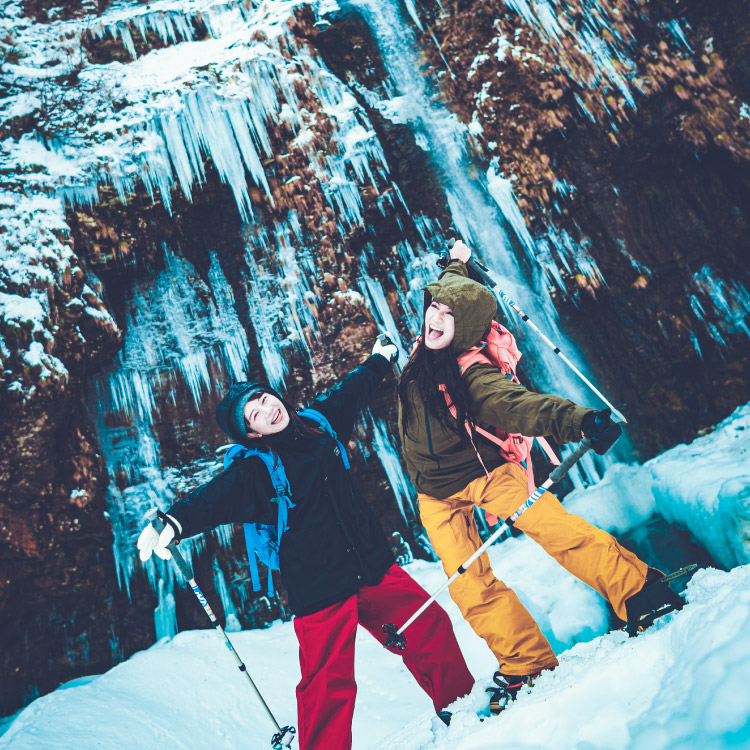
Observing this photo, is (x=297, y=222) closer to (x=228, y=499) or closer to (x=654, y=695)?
(x=228, y=499)

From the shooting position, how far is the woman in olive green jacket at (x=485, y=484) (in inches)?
80.7

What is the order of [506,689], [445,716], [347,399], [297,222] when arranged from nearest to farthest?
[506,689]
[445,716]
[347,399]
[297,222]

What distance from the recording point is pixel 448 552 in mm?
2480

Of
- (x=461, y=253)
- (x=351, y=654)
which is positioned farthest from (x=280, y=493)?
(x=461, y=253)

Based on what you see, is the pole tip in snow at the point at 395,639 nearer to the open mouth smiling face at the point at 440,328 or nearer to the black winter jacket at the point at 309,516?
the black winter jacket at the point at 309,516

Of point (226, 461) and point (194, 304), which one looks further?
point (194, 304)

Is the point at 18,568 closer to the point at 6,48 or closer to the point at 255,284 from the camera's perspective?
the point at 255,284

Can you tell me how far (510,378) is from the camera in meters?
2.57

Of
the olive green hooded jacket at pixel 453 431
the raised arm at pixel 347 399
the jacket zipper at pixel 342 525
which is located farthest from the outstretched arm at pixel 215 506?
the olive green hooded jacket at pixel 453 431

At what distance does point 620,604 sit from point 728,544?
2.23 m

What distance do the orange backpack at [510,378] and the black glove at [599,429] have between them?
2.44 feet

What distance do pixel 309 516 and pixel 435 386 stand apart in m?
1.00

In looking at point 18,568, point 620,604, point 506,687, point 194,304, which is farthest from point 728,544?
point 18,568

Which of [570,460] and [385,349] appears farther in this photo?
[385,349]
